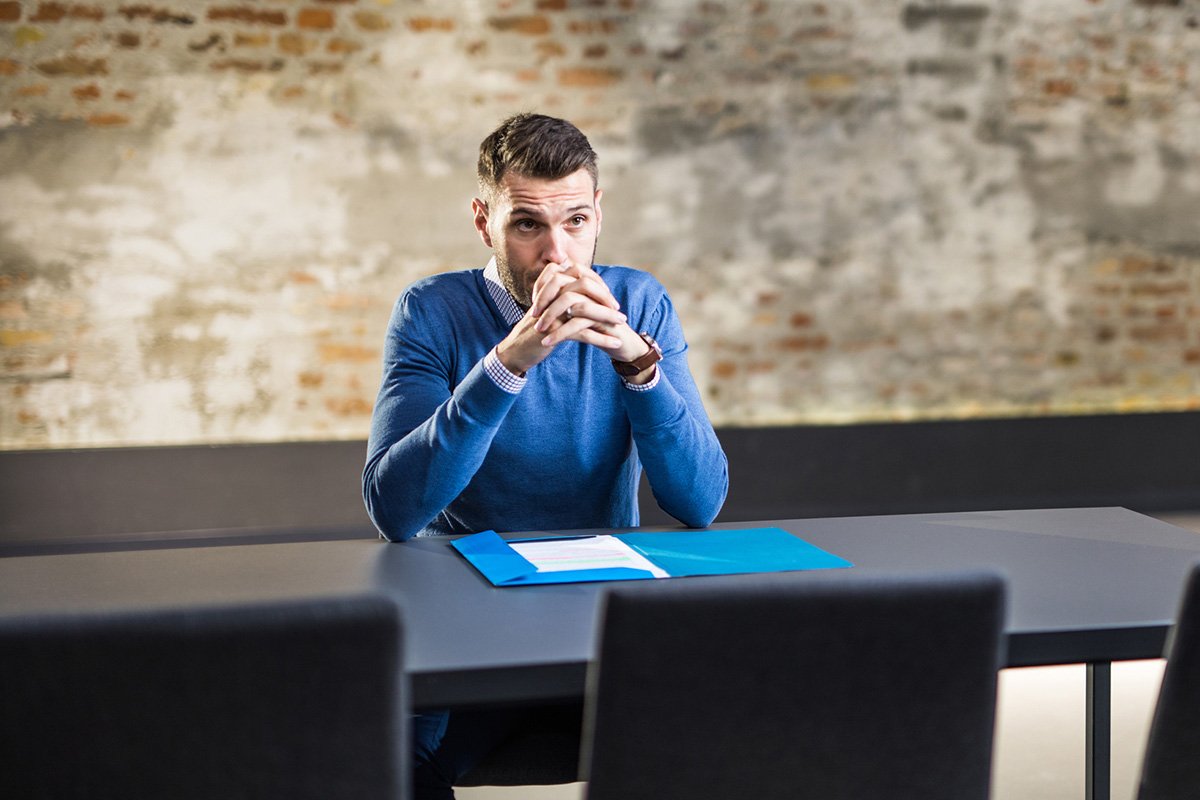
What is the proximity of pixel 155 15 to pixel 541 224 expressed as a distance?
9.41 feet

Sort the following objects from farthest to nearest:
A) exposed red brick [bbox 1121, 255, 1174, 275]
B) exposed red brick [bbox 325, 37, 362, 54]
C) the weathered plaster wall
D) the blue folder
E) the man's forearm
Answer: exposed red brick [bbox 1121, 255, 1174, 275] → exposed red brick [bbox 325, 37, 362, 54] → the weathered plaster wall → the man's forearm → the blue folder

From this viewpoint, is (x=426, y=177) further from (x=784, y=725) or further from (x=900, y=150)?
(x=784, y=725)

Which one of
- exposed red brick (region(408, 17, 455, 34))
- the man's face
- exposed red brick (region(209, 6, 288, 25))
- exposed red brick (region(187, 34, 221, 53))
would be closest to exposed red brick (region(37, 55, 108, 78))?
exposed red brick (region(187, 34, 221, 53))

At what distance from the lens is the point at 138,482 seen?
14.3 ft

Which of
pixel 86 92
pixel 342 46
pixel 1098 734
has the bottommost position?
pixel 1098 734

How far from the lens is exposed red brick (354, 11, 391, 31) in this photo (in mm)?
4410

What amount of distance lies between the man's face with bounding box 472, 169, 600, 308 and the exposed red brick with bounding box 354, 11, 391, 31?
262cm

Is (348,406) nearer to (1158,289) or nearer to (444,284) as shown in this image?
(444,284)

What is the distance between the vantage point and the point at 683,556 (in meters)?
1.71

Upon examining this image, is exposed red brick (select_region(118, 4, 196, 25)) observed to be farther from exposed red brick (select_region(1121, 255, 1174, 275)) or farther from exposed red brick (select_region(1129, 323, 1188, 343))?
exposed red brick (select_region(1129, 323, 1188, 343))

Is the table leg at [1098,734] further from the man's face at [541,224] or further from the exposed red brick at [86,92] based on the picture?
the exposed red brick at [86,92]

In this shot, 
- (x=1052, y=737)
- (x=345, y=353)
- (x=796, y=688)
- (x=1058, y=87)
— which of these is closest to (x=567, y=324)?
(x=796, y=688)

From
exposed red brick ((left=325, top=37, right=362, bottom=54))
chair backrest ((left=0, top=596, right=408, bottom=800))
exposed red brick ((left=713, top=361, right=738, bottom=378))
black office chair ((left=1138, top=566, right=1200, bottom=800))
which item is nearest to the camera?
chair backrest ((left=0, top=596, right=408, bottom=800))

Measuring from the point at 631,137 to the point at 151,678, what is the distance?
12.9ft
